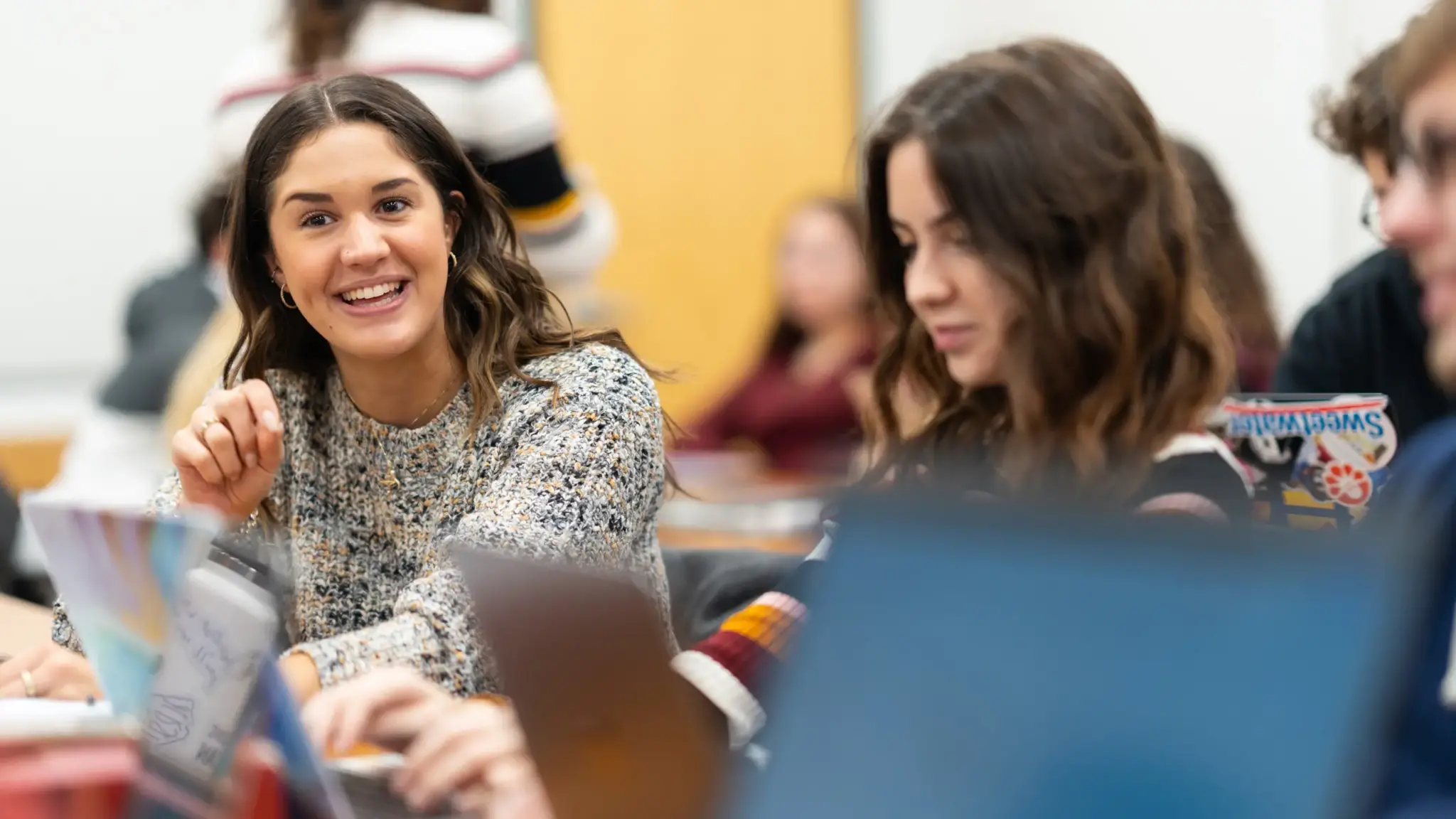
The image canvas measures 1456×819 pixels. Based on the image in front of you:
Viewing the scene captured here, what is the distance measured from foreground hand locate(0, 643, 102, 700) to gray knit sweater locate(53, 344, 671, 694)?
37 mm

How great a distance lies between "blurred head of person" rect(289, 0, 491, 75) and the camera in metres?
1.80

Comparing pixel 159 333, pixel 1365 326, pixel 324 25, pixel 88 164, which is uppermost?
pixel 324 25

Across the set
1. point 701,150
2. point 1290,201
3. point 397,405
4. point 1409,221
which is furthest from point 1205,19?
point 1409,221

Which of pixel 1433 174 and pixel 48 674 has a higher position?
pixel 1433 174

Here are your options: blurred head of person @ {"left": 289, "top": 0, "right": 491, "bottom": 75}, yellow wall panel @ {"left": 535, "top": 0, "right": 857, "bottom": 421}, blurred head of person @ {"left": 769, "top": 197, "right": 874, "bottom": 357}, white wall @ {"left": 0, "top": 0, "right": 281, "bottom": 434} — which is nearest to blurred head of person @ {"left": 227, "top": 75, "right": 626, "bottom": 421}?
blurred head of person @ {"left": 289, "top": 0, "right": 491, "bottom": 75}

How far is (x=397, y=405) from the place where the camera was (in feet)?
4.66

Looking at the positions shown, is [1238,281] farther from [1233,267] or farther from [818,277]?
[818,277]

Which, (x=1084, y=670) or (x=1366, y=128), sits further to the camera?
(x=1366, y=128)

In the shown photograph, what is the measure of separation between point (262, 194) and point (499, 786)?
775 millimetres

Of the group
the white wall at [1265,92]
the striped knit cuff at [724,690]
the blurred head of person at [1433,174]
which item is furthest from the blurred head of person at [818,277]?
the blurred head of person at [1433,174]

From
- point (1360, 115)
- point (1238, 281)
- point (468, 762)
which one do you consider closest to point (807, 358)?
point (1238, 281)

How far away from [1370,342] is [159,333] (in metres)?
2.34

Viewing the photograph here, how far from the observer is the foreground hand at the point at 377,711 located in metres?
0.82

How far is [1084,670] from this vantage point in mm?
479
